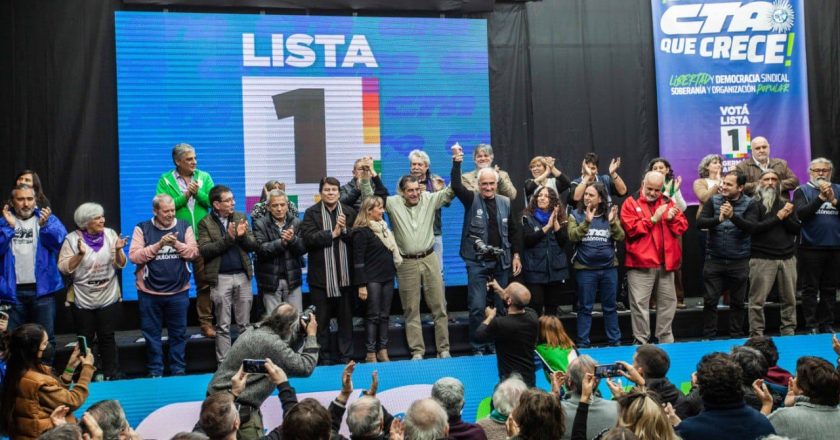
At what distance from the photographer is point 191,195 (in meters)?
8.17

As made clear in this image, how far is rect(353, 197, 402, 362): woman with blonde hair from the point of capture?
7.80 metres

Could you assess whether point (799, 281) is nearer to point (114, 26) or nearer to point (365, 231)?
point (365, 231)

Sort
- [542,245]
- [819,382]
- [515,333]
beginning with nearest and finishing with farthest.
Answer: [819,382]
[515,333]
[542,245]

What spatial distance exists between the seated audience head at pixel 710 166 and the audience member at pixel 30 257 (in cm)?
639

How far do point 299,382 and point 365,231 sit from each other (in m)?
1.60

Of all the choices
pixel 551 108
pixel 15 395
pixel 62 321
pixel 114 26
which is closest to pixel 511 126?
pixel 551 108

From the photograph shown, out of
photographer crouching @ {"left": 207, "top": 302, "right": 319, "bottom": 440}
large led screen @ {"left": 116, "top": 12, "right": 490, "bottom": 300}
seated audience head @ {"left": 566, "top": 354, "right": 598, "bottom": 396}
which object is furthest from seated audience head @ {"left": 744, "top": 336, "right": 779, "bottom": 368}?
large led screen @ {"left": 116, "top": 12, "right": 490, "bottom": 300}

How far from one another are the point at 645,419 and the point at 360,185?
483 centimetres

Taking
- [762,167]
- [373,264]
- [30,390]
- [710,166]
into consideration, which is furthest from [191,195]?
[762,167]

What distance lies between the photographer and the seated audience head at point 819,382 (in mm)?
4434

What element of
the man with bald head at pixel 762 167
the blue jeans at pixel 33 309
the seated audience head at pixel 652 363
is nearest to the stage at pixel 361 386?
the blue jeans at pixel 33 309

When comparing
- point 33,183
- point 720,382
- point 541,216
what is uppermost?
point 33,183

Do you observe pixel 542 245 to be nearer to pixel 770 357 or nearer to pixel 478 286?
pixel 478 286

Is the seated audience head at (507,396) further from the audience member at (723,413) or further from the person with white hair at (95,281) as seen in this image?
the person with white hair at (95,281)
